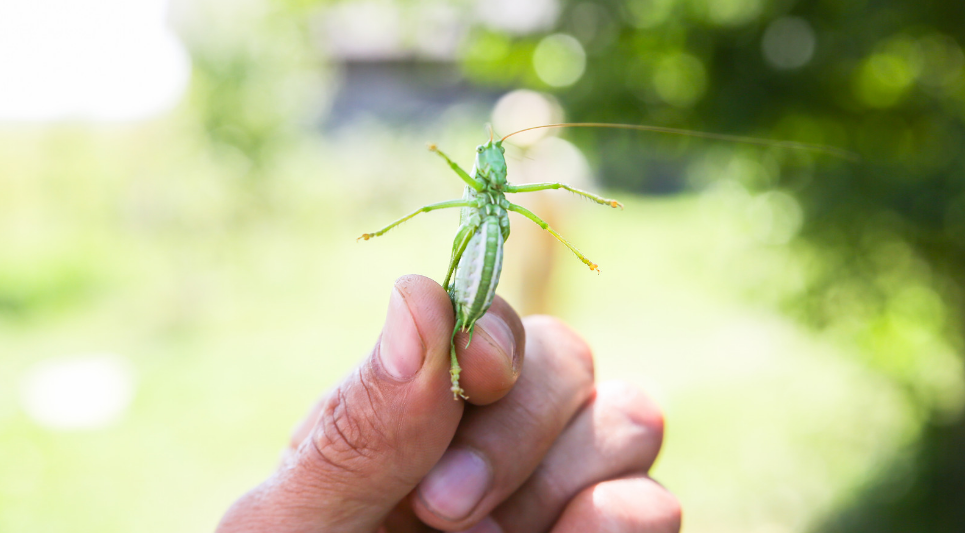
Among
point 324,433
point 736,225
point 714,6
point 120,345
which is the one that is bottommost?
point 324,433

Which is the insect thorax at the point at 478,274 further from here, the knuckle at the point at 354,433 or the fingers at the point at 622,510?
the fingers at the point at 622,510

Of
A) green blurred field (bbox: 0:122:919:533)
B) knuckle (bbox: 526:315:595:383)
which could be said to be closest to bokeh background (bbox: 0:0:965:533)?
green blurred field (bbox: 0:122:919:533)

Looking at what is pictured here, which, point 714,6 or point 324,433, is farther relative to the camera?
point 714,6

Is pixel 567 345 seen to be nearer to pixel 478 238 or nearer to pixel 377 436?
pixel 478 238

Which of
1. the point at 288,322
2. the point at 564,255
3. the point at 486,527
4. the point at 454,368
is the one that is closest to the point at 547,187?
the point at 454,368

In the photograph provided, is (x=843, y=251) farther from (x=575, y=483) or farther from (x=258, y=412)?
(x=258, y=412)

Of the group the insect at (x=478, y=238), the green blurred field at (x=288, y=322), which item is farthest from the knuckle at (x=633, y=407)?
the green blurred field at (x=288, y=322)

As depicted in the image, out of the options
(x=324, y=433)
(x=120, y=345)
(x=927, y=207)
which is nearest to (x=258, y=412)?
(x=120, y=345)

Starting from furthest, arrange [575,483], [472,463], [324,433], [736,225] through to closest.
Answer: [736,225] < [575,483] < [472,463] < [324,433]
